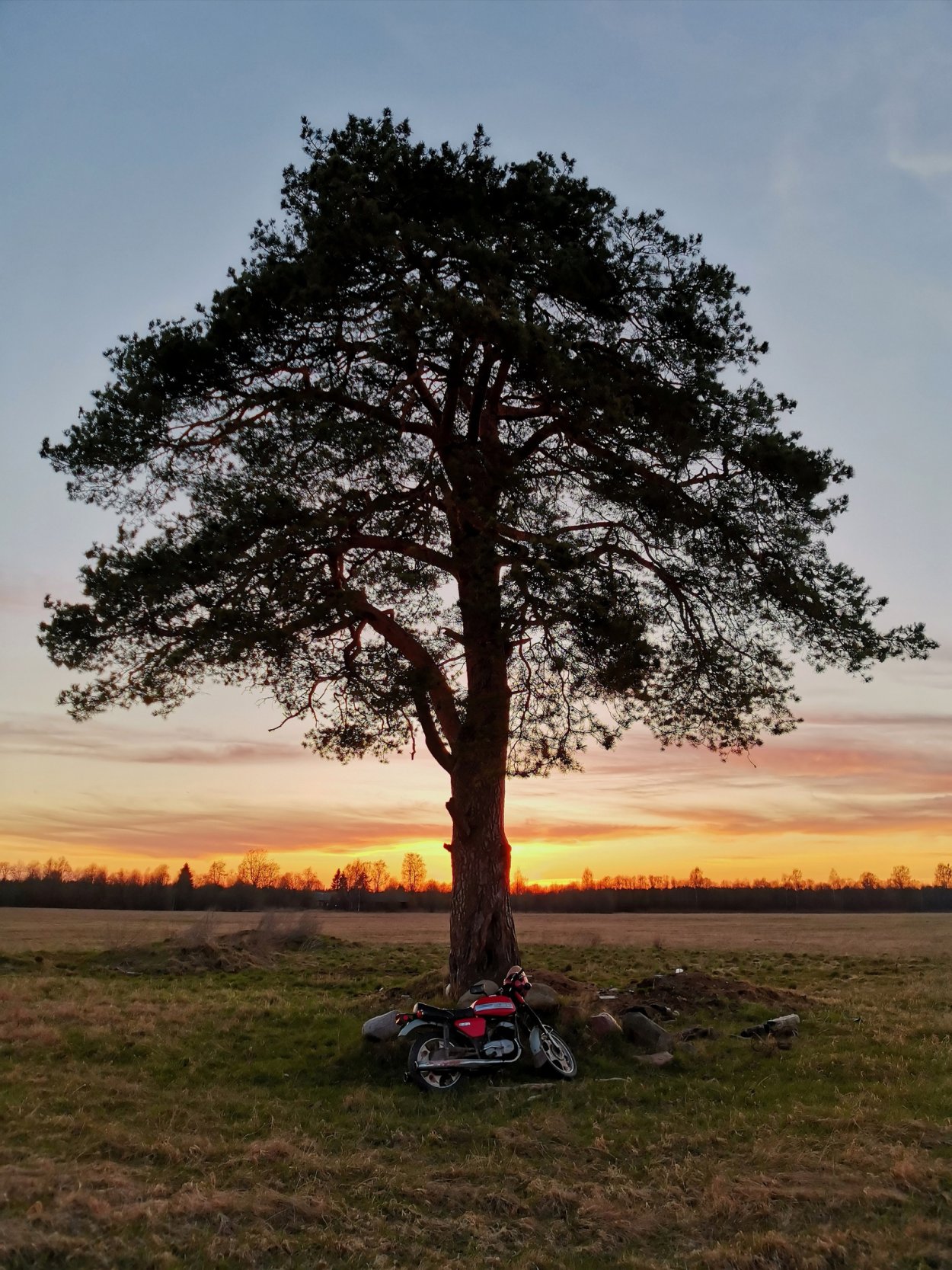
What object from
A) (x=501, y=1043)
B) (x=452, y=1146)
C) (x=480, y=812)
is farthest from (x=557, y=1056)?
(x=480, y=812)

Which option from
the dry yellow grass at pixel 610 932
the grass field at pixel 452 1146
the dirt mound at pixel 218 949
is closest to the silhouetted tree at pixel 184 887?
the dry yellow grass at pixel 610 932

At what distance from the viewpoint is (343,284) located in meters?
13.7

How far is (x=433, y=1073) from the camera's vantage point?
1080 cm

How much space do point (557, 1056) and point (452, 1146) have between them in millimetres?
2641

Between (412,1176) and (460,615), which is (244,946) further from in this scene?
(412,1176)

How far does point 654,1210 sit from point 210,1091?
566cm

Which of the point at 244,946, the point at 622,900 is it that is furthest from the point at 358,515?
the point at 622,900

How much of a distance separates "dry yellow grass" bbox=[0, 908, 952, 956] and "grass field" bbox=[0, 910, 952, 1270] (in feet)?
48.9

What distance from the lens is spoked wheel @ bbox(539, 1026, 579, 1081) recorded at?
11.0m

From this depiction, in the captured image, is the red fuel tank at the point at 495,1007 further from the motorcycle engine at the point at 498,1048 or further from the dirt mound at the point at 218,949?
the dirt mound at the point at 218,949

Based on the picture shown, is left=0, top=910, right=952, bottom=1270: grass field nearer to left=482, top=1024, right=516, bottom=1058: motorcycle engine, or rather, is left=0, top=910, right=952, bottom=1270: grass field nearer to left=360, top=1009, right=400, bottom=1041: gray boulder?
left=360, top=1009, right=400, bottom=1041: gray boulder

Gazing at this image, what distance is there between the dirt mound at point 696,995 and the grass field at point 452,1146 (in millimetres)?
329

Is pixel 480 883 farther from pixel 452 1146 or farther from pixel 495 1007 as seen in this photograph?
pixel 452 1146

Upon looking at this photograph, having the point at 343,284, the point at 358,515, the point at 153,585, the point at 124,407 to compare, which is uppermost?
the point at 343,284
